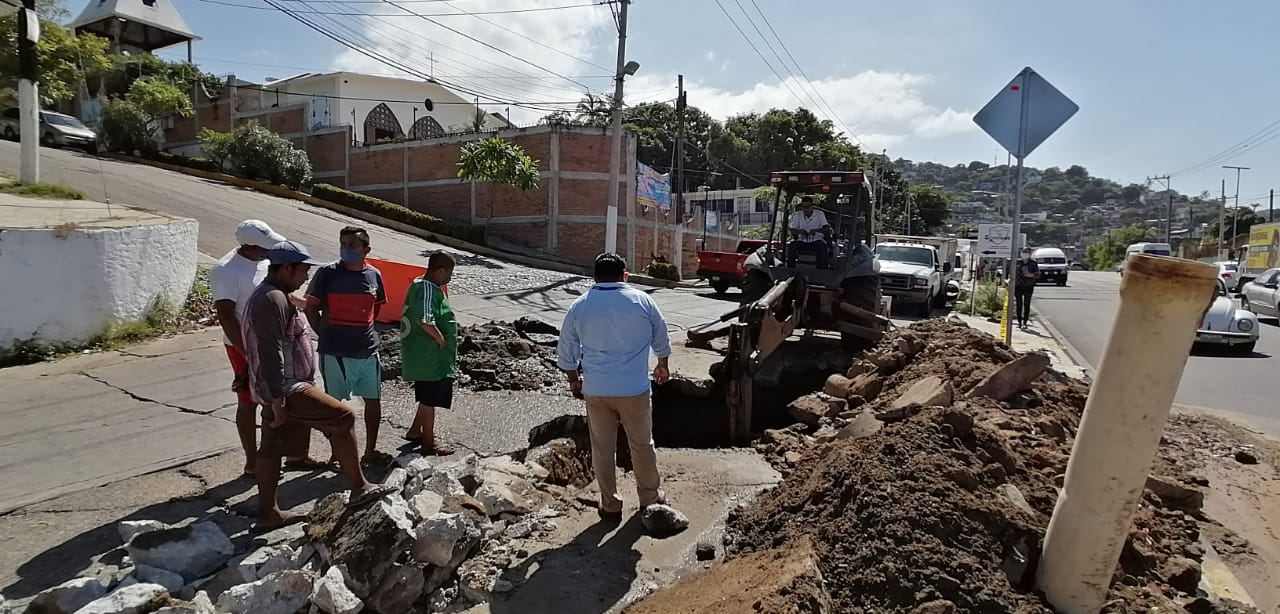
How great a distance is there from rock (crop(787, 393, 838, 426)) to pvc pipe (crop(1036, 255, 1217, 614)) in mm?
3299

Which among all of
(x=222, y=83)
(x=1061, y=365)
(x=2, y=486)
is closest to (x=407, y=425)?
(x=2, y=486)

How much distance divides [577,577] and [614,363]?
3.86ft

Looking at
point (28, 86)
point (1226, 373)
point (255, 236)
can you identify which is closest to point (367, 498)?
point (255, 236)

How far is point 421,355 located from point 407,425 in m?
0.99

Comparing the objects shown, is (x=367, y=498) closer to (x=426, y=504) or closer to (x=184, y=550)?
(x=426, y=504)

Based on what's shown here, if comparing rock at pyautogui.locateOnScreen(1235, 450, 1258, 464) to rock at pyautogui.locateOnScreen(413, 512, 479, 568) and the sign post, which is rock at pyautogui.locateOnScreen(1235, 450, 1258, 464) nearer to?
the sign post

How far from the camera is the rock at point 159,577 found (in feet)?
10.1

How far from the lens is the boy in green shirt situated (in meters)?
5.02

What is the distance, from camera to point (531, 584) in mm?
3438

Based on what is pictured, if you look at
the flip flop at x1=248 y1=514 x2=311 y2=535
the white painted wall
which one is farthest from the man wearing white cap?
the white painted wall

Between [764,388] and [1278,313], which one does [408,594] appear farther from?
[1278,313]

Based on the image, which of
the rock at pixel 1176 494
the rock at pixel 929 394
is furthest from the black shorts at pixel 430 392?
the rock at pixel 1176 494

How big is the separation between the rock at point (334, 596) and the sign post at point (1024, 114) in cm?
674

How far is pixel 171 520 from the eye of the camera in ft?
12.9
